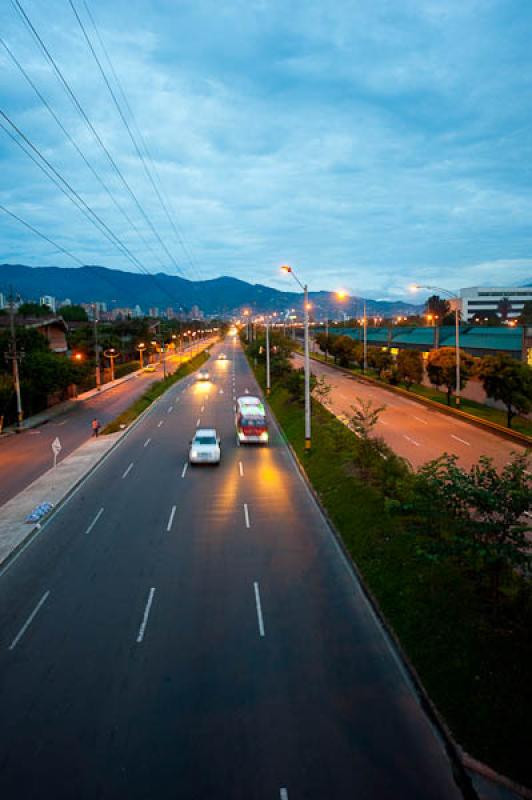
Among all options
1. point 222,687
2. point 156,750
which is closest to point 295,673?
point 222,687

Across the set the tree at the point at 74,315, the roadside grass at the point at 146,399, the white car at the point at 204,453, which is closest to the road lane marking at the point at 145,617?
the white car at the point at 204,453

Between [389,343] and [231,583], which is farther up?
[389,343]

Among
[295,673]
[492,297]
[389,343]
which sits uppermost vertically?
[492,297]

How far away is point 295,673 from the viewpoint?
31.8 feet

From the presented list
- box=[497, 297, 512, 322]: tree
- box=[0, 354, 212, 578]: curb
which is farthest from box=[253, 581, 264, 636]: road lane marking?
box=[497, 297, 512, 322]: tree

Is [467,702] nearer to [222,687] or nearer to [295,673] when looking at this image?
[295,673]

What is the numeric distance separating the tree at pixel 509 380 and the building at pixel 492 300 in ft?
468

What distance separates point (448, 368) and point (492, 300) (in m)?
153

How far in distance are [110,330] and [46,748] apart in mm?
110663

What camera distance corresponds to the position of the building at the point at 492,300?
170 meters

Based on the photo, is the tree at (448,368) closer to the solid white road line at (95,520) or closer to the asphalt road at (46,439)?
the asphalt road at (46,439)

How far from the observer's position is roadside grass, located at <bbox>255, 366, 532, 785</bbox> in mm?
8000

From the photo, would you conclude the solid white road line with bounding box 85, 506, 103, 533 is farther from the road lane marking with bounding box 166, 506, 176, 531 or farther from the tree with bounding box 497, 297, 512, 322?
the tree with bounding box 497, 297, 512, 322

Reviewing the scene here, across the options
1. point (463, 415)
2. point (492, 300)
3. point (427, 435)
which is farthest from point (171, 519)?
point (492, 300)
